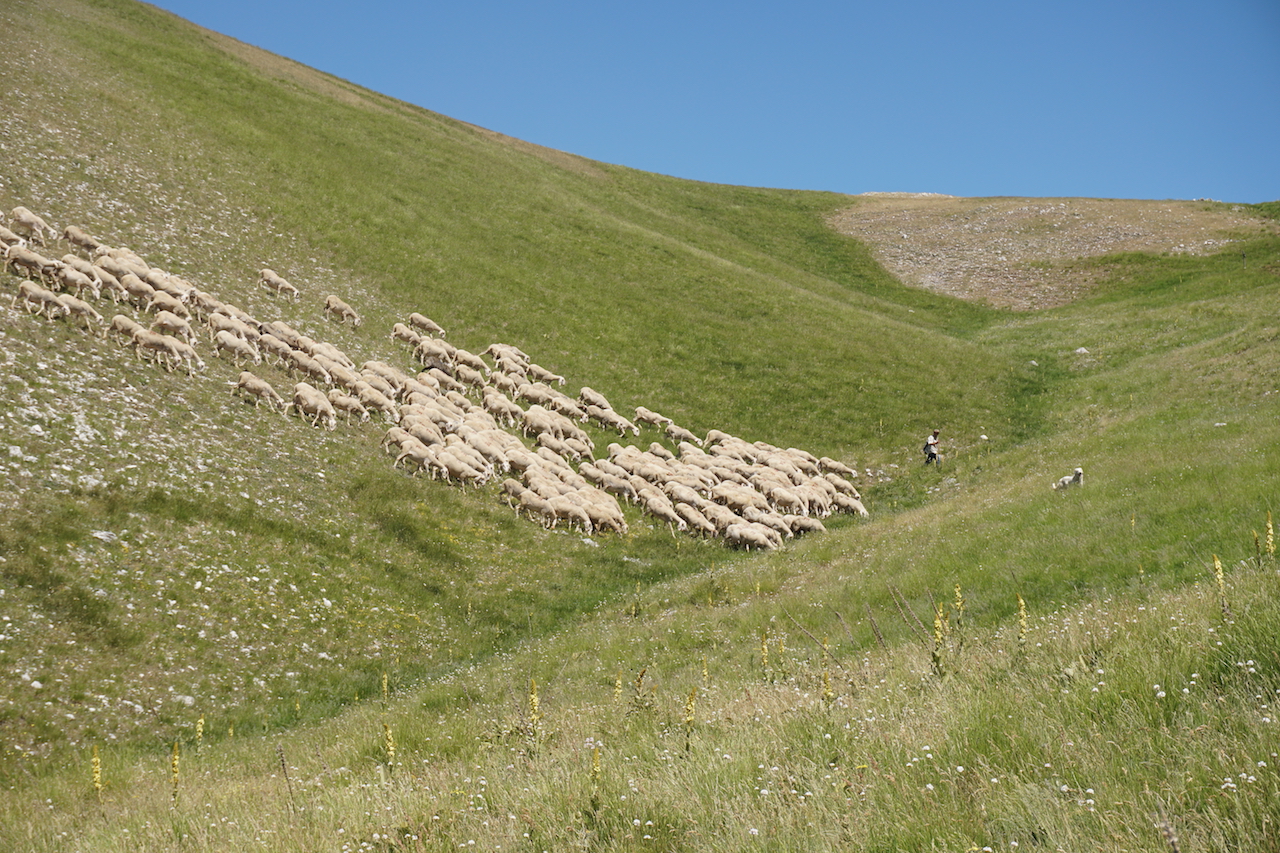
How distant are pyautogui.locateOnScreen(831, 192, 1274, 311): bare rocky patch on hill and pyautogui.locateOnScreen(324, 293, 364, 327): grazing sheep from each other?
4961cm

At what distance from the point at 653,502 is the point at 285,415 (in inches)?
509

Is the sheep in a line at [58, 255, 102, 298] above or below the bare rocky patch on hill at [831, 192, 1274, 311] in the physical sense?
below

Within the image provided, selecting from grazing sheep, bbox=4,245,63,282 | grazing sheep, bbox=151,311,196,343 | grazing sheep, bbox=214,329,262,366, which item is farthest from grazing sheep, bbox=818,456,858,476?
grazing sheep, bbox=4,245,63,282

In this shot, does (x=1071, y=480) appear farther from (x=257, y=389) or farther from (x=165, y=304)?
(x=165, y=304)

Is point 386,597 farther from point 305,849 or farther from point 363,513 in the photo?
point 305,849

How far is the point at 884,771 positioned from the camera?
231 inches

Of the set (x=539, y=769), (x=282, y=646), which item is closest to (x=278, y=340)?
(x=282, y=646)

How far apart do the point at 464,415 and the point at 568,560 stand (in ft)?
27.5

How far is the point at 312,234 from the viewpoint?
39.3 m

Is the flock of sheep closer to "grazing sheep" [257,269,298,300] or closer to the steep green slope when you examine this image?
"grazing sheep" [257,269,298,300]

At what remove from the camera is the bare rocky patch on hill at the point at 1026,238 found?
6425 centimetres

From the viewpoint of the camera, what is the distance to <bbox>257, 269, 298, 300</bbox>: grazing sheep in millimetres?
32781

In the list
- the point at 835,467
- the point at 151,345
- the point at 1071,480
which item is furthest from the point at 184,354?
the point at 1071,480

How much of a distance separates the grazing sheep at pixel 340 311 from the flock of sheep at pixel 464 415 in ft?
0.16
